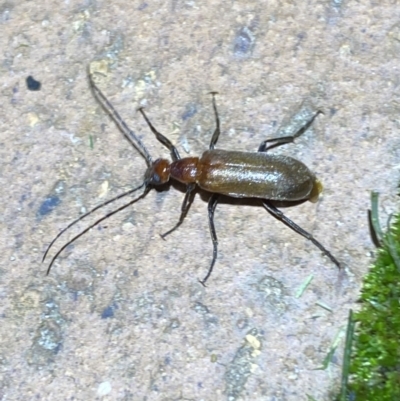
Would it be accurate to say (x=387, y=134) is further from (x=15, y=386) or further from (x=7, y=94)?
(x=15, y=386)

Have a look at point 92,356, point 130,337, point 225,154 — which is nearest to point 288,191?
point 225,154

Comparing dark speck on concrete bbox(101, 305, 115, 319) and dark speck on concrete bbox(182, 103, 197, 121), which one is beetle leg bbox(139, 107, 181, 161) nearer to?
dark speck on concrete bbox(182, 103, 197, 121)

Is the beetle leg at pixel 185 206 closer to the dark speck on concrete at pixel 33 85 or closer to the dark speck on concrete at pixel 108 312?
the dark speck on concrete at pixel 108 312

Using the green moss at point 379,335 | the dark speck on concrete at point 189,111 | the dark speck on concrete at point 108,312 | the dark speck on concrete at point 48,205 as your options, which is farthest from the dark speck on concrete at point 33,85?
the green moss at point 379,335

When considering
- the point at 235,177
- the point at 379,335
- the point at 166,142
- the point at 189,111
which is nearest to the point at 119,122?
the point at 166,142

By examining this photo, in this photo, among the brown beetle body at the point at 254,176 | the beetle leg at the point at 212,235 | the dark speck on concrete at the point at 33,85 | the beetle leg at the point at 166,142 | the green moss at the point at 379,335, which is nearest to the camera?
the green moss at the point at 379,335
